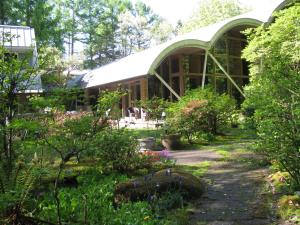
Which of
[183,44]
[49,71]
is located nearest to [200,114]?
[49,71]

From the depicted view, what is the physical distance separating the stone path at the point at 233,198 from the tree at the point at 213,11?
3714cm

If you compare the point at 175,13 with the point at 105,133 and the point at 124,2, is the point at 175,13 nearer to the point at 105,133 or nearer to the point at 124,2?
the point at 124,2

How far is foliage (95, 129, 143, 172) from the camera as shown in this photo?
24.8 feet

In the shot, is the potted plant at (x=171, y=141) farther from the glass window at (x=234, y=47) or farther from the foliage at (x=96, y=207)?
the glass window at (x=234, y=47)

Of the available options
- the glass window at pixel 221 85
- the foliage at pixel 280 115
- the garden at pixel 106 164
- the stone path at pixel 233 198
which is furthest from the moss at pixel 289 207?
the glass window at pixel 221 85

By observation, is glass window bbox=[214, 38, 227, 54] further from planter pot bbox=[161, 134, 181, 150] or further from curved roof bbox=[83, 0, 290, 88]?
planter pot bbox=[161, 134, 181, 150]

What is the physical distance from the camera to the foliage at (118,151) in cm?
755

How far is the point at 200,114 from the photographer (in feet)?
42.5

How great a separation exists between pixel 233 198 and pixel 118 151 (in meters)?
2.75

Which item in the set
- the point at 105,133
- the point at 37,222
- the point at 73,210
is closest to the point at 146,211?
the point at 73,210

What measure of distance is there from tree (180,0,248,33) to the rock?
3964cm

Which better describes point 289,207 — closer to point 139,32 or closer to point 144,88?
point 144,88

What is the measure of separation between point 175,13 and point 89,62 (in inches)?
608

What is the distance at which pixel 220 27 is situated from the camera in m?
20.4
